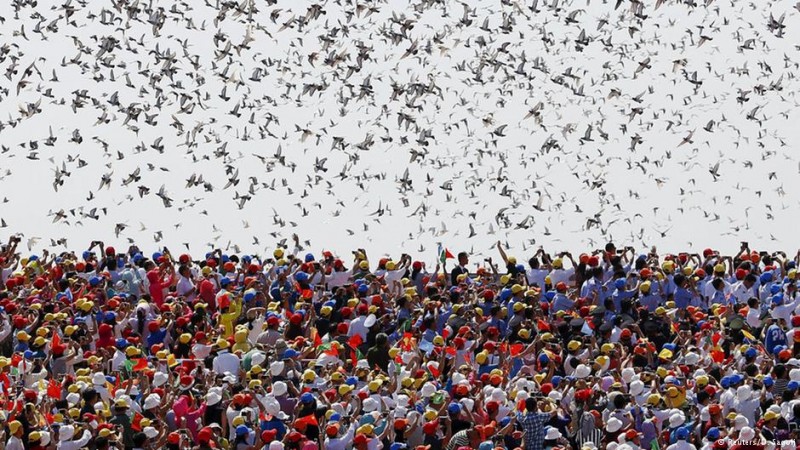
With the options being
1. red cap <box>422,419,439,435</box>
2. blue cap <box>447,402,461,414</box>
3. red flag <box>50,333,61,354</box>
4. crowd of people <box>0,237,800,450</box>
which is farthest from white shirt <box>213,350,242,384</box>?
blue cap <box>447,402,461,414</box>

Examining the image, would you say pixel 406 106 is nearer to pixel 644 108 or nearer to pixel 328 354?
pixel 644 108

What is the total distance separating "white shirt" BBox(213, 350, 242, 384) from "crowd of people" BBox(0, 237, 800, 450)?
0.08 feet

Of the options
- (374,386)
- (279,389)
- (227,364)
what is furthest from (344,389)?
(227,364)

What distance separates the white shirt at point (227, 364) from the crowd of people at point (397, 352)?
1.0 inches

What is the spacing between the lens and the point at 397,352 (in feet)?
90.0

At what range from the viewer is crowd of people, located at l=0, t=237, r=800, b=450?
904 inches

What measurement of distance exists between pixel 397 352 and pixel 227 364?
2.33 m

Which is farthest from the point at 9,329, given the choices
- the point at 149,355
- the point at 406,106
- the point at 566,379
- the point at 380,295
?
the point at 406,106

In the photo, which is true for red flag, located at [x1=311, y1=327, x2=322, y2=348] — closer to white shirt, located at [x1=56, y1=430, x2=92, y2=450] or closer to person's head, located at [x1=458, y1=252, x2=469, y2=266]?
person's head, located at [x1=458, y1=252, x2=469, y2=266]

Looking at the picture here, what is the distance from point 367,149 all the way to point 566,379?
24417 millimetres

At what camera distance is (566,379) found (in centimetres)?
2542

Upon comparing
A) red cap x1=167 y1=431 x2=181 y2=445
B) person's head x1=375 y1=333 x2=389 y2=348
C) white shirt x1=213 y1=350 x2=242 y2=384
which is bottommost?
red cap x1=167 y1=431 x2=181 y2=445

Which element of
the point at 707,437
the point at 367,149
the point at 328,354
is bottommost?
the point at 707,437

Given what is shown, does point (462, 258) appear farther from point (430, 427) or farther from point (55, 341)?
point (430, 427)
